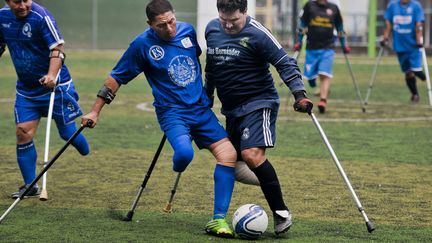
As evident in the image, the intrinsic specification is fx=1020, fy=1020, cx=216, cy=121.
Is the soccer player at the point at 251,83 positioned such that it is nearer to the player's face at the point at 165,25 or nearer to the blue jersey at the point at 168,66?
the blue jersey at the point at 168,66

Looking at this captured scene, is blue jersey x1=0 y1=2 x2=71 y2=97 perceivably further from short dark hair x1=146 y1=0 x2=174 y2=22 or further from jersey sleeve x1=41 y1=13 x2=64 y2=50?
short dark hair x1=146 y1=0 x2=174 y2=22

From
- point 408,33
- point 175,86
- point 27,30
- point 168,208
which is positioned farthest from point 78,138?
point 408,33

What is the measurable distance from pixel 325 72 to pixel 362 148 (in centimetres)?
467

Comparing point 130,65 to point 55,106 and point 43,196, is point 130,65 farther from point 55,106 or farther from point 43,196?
point 55,106

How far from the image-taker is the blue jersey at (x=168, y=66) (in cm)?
824

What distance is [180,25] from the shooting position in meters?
8.41

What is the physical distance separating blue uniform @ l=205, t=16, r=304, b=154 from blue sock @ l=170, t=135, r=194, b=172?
1.41 feet

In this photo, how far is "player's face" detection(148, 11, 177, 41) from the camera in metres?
8.09

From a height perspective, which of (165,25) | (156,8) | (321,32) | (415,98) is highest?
(156,8)

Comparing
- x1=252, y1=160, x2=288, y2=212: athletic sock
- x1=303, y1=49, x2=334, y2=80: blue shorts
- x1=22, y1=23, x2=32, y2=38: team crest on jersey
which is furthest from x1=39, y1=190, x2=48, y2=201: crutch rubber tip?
x1=303, y1=49, x2=334, y2=80: blue shorts

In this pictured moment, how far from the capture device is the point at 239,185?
34.7ft

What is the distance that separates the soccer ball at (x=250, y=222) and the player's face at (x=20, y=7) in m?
3.07

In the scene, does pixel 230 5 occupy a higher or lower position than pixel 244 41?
higher

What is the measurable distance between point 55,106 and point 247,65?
263cm
